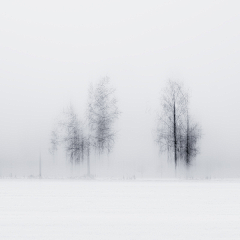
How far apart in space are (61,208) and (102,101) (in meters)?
21.1

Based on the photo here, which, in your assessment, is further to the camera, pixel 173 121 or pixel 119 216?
pixel 173 121

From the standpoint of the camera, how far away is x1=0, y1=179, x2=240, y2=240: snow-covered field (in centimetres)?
955

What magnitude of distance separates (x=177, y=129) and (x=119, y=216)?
21.7 m

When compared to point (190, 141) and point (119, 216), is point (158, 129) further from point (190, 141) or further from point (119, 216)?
point (119, 216)

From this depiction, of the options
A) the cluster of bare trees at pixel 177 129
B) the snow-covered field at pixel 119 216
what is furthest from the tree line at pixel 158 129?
the snow-covered field at pixel 119 216

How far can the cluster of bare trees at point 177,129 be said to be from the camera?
3228 centimetres

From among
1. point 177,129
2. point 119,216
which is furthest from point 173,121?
point 119,216

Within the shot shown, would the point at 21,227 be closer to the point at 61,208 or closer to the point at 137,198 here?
the point at 61,208

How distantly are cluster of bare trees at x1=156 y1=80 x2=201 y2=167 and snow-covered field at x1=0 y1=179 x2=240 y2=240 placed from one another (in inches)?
580

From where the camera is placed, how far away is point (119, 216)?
11.8 metres

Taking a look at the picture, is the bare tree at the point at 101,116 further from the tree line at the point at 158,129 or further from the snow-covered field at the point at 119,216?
the snow-covered field at the point at 119,216

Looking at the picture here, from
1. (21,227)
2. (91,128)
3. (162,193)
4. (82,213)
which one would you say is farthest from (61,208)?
Answer: (91,128)

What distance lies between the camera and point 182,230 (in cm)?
999

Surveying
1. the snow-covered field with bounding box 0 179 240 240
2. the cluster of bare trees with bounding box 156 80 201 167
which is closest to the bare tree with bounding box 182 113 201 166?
the cluster of bare trees with bounding box 156 80 201 167
